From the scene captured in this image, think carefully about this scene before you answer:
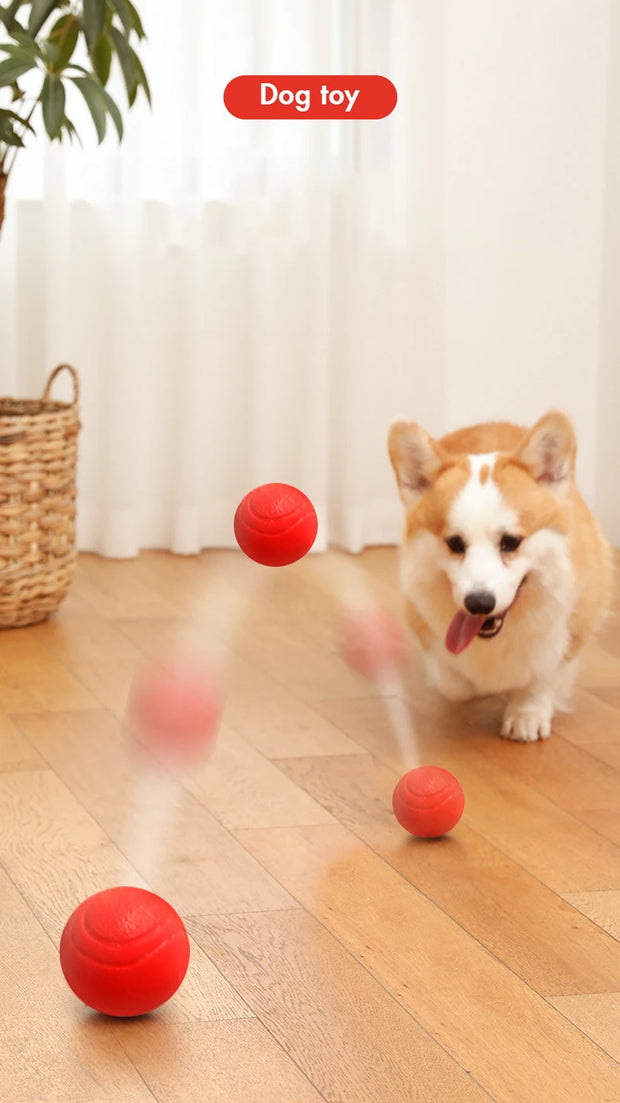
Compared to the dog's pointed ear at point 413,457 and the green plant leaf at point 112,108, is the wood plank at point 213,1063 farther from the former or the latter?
the green plant leaf at point 112,108

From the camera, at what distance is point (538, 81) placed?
3.33 m

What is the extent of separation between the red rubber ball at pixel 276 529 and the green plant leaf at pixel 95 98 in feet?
3.22

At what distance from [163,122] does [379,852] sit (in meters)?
2.08

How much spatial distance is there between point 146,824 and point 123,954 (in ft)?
1.65

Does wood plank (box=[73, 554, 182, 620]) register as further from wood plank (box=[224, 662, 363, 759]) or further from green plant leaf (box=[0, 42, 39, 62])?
Result: green plant leaf (box=[0, 42, 39, 62])

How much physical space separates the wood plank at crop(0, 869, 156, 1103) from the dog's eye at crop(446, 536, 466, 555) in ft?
2.56

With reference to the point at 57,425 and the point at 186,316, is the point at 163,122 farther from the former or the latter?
the point at 57,425

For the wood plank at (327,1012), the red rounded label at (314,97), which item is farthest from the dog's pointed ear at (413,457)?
the red rounded label at (314,97)

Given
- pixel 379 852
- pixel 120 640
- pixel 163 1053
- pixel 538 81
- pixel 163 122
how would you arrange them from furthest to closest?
pixel 538 81 → pixel 163 122 → pixel 120 640 → pixel 379 852 → pixel 163 1053

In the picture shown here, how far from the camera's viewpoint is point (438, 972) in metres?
1.27

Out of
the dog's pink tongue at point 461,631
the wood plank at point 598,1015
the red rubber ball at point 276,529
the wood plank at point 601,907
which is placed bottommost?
the wood plank at point 598,1015

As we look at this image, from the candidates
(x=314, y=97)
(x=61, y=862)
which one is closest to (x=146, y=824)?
(x=61, y=862)

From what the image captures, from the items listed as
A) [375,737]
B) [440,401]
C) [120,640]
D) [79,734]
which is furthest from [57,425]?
[440,401]

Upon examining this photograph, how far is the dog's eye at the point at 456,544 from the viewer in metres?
1.82
